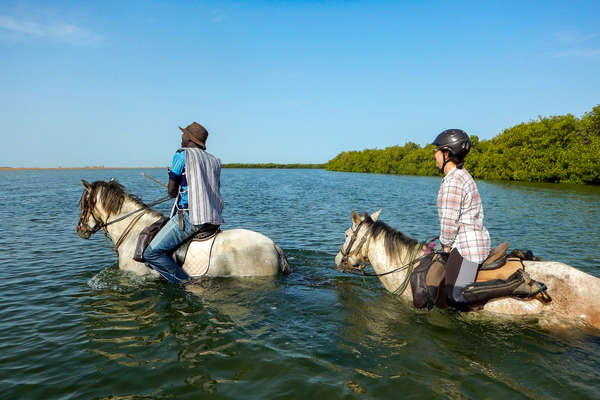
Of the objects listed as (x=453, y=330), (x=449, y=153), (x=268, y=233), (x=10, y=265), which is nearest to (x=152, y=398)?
(x=453, y=330)

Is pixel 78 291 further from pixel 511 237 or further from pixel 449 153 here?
pixel 511 237

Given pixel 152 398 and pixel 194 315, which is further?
pixel 194 315

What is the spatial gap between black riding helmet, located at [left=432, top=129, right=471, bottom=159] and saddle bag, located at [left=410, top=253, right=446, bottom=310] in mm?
1674

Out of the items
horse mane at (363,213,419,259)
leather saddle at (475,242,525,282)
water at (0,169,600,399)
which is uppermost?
horse mane at (363,213,419,259)

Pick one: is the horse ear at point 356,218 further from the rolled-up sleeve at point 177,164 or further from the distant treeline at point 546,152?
the distant treeline at point 546,152

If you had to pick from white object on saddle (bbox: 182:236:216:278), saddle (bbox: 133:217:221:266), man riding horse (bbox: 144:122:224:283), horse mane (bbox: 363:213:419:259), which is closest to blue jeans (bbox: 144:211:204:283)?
man riding horse (bbox: 144:122:224:283)

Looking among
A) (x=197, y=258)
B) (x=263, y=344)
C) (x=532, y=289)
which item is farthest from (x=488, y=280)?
(x=197, y=258)

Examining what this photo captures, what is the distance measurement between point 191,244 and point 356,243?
323 cm

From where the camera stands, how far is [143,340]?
16.1 feet

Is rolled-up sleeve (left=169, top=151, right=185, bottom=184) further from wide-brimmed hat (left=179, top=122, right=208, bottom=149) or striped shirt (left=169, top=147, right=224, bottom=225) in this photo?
wide-brimmed hat (left=179, top=122, right=208, bottom=149)

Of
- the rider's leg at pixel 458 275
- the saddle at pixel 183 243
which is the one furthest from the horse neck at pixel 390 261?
the saddle at pixel 183 243

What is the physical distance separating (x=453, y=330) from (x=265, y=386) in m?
3.08

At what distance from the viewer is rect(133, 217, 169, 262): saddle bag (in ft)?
20.3

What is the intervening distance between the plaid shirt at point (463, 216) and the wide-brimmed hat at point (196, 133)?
4.12m
